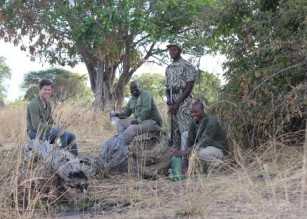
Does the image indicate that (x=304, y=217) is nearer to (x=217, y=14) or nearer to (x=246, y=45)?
(x=246, y=45)

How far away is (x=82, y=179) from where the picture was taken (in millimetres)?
5379

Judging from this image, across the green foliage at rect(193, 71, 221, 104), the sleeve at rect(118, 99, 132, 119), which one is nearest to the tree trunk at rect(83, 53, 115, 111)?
the green foliage at rect(193, 71, 221, 104)

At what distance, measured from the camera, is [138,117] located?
24.3 feet

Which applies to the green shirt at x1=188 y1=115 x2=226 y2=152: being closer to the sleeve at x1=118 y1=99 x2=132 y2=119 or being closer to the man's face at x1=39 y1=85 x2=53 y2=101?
the sleeve at x1=118 y1=99 x2=132 y2=119

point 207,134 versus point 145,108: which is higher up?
point 145,108

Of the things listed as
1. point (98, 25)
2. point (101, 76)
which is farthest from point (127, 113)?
point (101, 76)

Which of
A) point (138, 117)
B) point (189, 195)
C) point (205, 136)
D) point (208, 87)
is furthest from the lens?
point (208, 87)

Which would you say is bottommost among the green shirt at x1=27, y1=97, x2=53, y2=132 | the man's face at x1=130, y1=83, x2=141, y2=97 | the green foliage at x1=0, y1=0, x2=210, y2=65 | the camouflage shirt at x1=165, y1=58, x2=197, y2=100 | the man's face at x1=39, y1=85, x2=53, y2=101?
the green shirt at x1=27, y1=97, x2=53, y2=132

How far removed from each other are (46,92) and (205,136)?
68.6 inches

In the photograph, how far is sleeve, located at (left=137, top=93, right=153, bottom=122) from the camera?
7305 millimetres

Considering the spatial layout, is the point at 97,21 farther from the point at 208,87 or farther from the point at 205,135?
the point at 205,135

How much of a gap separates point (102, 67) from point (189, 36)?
299 centimetres

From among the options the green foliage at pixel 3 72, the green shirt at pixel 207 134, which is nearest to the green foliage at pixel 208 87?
the green shirt at pixel 207 134

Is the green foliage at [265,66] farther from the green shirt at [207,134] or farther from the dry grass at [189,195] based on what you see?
the dry grass at [189,195]
